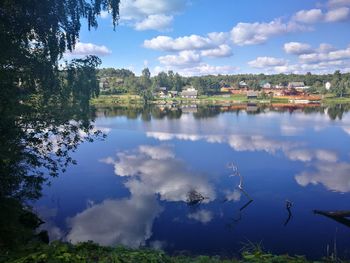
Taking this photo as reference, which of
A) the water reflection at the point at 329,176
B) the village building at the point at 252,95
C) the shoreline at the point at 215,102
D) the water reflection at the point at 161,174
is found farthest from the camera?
the village building at the point at 252,95

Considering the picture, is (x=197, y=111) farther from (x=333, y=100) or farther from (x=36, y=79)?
(x=36, y=79)

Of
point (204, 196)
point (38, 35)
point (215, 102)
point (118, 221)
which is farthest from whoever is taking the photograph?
point (215, 102)

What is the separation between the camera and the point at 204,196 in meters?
29.3

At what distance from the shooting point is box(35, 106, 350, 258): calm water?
2181 cm

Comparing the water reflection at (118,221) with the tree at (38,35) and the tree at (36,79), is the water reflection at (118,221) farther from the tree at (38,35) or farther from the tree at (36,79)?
the tree at (38,35)

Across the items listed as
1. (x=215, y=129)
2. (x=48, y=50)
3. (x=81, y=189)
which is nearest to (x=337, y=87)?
(x=215, y=129)

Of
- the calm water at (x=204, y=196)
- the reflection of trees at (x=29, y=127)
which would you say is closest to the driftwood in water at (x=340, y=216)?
the calm water at (x=204, y=196)

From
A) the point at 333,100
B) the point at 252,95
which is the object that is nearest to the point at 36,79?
the point at 333,100

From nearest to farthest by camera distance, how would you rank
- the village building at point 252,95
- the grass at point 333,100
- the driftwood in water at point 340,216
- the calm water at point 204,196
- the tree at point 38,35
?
1. the tree at point 38,35
2. the calm water at point 204,196
3. the driftwood in water at point 340,216
4. the grass at point 333,100
5. the village building at point 252,95

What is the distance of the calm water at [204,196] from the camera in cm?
2181

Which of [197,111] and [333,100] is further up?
[333,100]

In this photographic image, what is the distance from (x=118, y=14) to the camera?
50.4ft

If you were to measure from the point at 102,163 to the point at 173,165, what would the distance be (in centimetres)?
921

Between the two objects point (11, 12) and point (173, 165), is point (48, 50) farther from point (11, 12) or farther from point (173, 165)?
point (173, 165)
